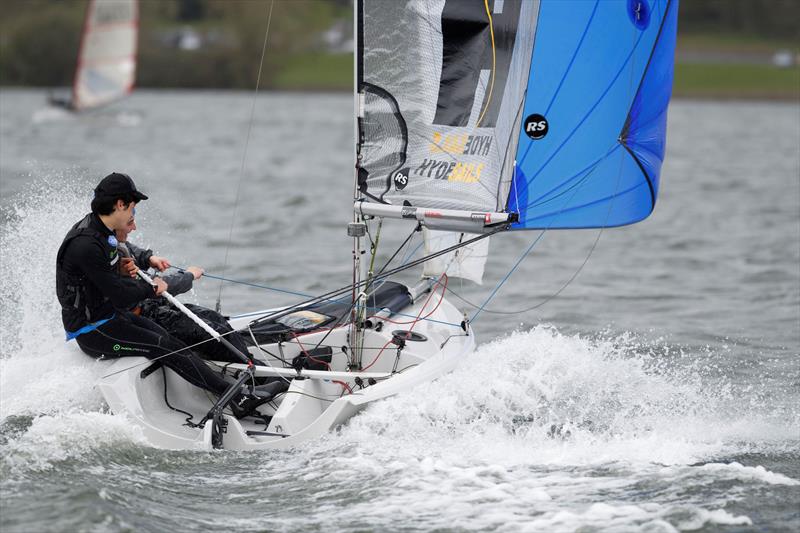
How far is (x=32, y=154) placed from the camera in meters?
20.4

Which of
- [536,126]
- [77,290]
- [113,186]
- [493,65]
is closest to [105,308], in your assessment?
[77,290]

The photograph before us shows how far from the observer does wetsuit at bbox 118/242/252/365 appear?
5.95 meters

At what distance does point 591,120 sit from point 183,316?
2.51 m

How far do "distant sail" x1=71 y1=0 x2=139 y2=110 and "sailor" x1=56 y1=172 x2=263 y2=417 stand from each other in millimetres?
24239

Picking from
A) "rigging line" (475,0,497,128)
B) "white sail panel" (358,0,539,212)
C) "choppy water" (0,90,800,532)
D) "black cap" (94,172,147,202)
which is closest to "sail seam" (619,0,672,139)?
"white sail panel" (358,0,539,212)

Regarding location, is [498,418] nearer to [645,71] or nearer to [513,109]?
A: [513,109]

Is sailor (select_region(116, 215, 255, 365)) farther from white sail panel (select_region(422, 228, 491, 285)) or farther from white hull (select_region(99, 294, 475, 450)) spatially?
white sail panel (select_region(422, 228, 491, 285))

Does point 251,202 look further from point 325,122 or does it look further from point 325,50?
point 325,50

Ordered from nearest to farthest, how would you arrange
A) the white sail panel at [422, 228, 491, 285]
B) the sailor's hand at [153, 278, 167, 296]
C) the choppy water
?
1. the choppy water
2. the sailor's hand at [153, 278, 167, 296]
3. the white sail panel at [422, 228, 491, 285]

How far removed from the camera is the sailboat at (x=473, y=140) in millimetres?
6055

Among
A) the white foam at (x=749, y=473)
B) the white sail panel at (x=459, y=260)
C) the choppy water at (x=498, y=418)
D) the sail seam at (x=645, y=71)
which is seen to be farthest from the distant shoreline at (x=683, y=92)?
the white foam at (x=749, y=473)

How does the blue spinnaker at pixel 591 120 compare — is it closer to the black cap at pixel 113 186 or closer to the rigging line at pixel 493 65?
the rigging line at pixel 493 65

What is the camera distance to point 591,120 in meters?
6.31

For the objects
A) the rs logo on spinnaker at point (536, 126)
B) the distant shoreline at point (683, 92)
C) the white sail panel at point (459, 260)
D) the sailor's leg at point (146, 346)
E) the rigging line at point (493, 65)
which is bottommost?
the sailor's leg at point (146, 346)
